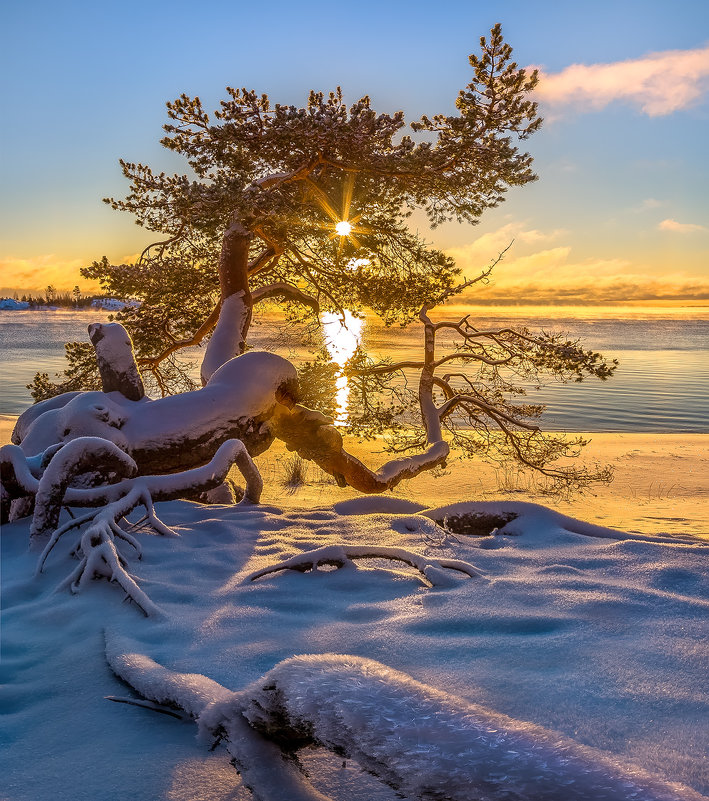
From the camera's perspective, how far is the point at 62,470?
14.5 feet

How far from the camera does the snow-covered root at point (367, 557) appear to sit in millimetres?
3375

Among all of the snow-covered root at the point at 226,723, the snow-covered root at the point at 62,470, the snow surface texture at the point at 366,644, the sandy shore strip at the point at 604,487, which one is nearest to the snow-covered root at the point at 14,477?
the snow-covered root at the point at 62,470

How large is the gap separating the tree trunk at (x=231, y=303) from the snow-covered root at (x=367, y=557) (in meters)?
5.15

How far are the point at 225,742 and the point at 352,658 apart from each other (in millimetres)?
496

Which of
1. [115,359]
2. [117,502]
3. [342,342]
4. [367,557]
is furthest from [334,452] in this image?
[367,557]

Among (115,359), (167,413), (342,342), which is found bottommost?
(167,413)

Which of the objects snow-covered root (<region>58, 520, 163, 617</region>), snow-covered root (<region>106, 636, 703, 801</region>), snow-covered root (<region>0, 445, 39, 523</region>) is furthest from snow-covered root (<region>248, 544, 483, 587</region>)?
snow-covered root (<region>0, 445, 39, 523</region>)

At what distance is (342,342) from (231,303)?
8.45 ft

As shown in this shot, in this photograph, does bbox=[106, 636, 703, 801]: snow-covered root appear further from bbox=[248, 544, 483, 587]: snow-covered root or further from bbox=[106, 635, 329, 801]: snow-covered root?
bbox=[248, 544, 483, 587]: snow-covered root

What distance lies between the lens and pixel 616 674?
2.16 meters

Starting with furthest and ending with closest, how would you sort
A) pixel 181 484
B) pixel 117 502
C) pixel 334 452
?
pixel 334 452 → pixel 181 484 → pixel 117 502

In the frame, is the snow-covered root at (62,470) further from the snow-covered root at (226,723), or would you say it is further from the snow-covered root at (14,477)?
the snow-covered root at (226,723)

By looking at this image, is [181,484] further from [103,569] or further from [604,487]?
[604,487]

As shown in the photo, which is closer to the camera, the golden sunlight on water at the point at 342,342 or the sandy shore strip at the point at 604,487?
the sandy shore strip at the point at 604,487
